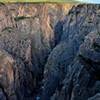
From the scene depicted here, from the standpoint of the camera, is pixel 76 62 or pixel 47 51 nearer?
pixel 76 62

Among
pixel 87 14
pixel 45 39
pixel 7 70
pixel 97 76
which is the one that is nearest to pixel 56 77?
pixel 7 70

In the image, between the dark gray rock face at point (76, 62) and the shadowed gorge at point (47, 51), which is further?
the shadowed gorge at point (47, 51)

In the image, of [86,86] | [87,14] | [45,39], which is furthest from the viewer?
[45,39]

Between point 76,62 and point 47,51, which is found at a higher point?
point 76,62


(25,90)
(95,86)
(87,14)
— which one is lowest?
(25,90)

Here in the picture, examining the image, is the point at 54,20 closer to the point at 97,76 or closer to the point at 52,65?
the point at 52,65

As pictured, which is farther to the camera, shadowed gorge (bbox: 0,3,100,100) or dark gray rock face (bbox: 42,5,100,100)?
shadowed gorge (bbox: 0,3,100,100)

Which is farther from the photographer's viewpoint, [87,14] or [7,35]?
[7,35]

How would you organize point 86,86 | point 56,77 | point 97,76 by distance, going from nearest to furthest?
1. point 97,76
2. point 86,86
3. point 56,77
